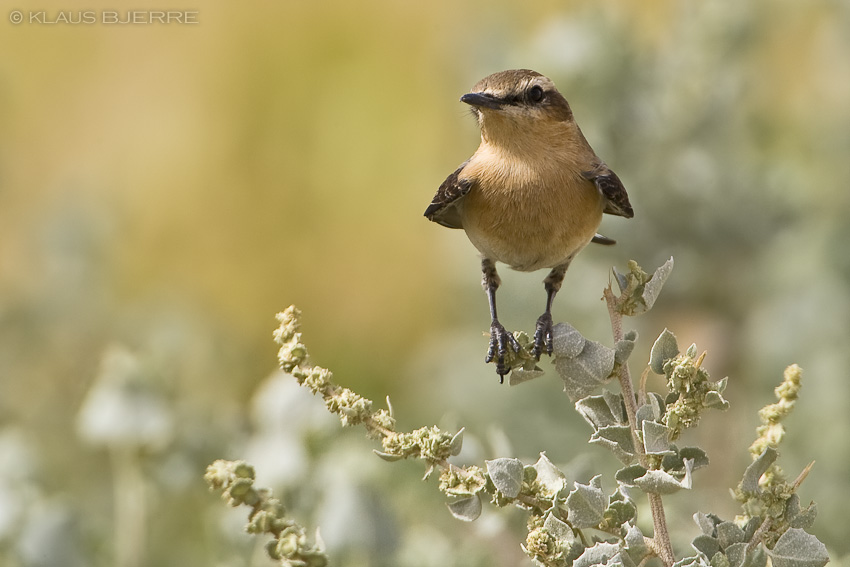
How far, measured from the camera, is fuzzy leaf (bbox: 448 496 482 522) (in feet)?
4.91

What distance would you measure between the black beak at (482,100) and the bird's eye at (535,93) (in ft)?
0.28

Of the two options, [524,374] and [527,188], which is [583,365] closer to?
[524,374]

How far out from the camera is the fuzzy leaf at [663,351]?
147cm

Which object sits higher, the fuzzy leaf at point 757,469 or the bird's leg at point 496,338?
the fuzzy leaf at point 757,469

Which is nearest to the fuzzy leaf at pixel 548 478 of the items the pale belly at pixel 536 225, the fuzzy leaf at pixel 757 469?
the fuzzy leaf at pixel 757 469

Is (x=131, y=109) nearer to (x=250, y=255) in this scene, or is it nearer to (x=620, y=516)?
(x=250, y=255)

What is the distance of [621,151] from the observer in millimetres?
3895

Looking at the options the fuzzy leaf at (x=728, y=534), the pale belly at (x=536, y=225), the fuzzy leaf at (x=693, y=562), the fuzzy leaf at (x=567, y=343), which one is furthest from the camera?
the pale belly at (x=536, y=225)

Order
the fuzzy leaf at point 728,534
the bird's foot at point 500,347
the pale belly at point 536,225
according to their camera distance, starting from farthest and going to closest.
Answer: the pale belly at point 536,225 < the bird's foot at point 500,347 < the fuzzy leaf at point 728,534

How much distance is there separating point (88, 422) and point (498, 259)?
1.06 meters

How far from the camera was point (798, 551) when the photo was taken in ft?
4.68

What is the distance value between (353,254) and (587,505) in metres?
6.69

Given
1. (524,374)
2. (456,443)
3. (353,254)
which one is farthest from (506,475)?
(353,254)

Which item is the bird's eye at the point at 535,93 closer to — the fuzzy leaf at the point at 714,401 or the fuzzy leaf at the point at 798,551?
the fuzzy leaf at the point at 714,401
